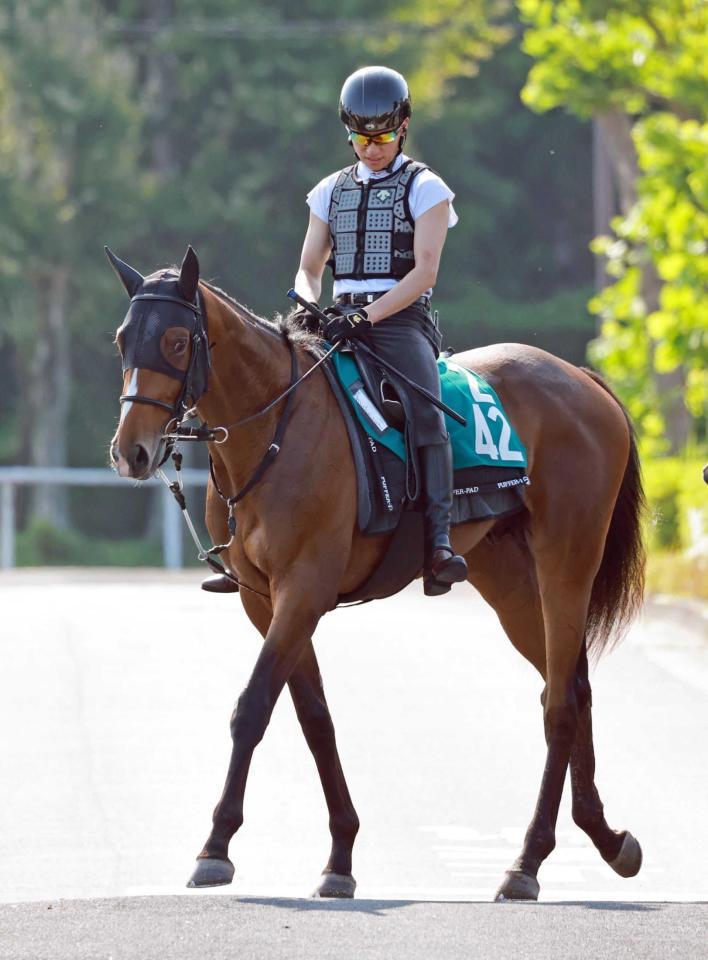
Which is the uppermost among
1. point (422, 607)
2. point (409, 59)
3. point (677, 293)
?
point (409, 59)

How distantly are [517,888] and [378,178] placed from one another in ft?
8.94

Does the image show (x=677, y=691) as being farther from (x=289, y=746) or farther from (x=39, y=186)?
(x=39, y=186)

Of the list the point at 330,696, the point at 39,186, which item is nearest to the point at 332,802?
the point at 330,696

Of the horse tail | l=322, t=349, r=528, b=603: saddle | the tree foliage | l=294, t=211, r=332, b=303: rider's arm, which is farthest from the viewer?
the tree foliage

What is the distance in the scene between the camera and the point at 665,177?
2156cm

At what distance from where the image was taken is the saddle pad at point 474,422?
28.7 ft

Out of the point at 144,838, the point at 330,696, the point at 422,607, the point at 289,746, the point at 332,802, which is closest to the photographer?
the point at 332,802

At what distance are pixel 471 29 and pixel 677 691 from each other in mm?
36797

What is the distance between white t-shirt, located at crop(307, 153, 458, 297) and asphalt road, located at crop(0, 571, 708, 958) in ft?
7.57

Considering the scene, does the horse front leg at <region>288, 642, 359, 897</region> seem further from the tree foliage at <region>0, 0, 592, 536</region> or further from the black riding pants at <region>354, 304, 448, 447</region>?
the tree foliage at <region>0, 0, 592, 536</region>

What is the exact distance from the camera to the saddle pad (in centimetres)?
875

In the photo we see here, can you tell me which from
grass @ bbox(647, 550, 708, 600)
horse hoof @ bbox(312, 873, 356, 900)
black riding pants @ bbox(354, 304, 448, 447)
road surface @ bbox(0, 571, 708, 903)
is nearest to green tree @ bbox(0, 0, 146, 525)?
grass @ bbox(647, 550, 708, 600)

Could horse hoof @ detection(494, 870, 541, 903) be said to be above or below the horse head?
below

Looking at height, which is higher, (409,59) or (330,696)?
(409,59)
